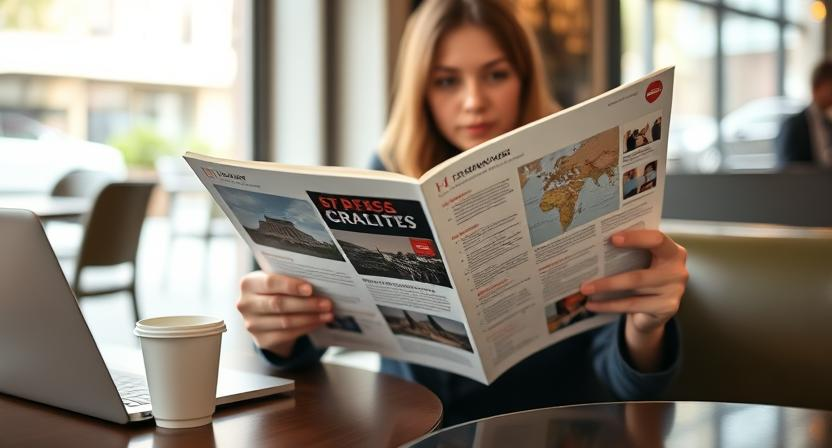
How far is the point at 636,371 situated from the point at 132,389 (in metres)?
0.63

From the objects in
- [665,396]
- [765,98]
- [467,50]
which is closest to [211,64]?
[467,50]

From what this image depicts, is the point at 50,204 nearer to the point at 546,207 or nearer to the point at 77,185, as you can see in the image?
the point at 77,185

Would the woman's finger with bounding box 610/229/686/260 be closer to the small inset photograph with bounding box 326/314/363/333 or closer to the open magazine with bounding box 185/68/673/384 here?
the open magazine with bounding box 185/68/673/384

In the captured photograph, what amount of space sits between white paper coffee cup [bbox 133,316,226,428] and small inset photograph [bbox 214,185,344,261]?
170mm

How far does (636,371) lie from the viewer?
1.16 m

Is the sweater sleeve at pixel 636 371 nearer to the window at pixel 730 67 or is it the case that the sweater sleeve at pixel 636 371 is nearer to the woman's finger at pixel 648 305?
the woman's finger at pixel 648 305

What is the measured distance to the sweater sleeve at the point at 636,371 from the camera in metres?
1.15

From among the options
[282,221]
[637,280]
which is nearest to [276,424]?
[282,221]

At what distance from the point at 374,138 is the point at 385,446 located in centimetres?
286

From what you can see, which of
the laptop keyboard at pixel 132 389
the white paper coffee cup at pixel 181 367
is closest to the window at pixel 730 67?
the laptop keyboard at pixel 132 389

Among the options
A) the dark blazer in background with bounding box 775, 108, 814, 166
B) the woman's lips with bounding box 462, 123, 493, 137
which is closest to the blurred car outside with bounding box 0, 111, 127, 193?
the woman's lips with bounding box 462, 123, 493, 137

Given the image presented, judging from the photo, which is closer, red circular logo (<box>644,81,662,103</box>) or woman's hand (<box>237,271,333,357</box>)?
red circular logo (<box>644,81,662,103</box>)

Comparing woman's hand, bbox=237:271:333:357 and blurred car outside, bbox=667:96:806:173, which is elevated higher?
woman's hand, bbox=237:271:333:357

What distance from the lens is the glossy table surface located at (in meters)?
0.70
